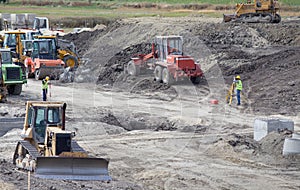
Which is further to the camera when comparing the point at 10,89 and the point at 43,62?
the point at 43,62

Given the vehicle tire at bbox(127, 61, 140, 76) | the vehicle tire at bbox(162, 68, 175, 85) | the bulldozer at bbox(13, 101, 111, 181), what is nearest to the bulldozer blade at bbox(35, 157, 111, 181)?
the bulldozer at bbox(13, 101, 111, 181)

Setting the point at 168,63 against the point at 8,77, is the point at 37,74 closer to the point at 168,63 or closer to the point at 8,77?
the point at 8,77

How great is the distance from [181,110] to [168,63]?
644cm

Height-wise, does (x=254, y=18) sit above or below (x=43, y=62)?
above

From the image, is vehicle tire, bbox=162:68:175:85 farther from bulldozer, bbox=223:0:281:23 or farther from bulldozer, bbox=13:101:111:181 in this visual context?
bulldozer, bbox=13:101:111:181

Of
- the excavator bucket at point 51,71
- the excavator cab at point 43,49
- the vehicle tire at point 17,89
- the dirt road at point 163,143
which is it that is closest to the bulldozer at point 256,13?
the excavator cab at point 43,49

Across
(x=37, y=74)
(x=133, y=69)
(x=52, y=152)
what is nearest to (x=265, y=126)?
(x=52, y=152)

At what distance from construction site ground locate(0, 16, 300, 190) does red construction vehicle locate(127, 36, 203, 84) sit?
1.65ft

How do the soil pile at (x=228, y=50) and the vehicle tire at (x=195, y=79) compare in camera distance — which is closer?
the soil pile at (x=228, y=50)

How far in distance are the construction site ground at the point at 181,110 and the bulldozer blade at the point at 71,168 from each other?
21cm

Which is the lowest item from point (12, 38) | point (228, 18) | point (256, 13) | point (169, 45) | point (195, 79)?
point (195, 79)

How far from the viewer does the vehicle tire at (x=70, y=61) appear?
40.5 m

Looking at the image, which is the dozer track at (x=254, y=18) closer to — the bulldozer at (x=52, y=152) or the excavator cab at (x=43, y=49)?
the excavator cab at (x=43, y=49)

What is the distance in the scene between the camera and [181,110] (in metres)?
29.5
